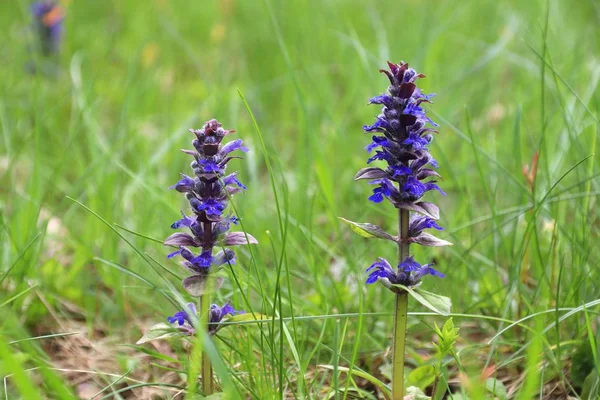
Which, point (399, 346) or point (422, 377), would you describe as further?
point (422, 377)

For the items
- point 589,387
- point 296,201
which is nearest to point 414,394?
point 589,387

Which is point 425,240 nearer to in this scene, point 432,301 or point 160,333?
point 432,301

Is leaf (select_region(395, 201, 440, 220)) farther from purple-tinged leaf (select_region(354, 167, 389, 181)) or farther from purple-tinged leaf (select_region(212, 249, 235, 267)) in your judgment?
purple-tinged leaf (select_region(212, 249, 235, 267))

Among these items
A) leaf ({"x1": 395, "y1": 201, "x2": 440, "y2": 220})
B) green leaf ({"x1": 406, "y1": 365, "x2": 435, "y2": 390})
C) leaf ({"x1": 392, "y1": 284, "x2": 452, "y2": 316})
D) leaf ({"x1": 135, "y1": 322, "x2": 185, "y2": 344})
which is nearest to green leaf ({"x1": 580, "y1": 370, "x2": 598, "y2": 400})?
green leaf ({"x1": 406, "y1": 365, "x2": 435, "y2": 390})

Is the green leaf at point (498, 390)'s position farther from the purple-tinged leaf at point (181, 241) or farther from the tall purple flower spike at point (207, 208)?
the purple-tinged leaf at point (181, 241)

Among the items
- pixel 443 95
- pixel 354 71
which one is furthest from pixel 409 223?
pixel 354 71
